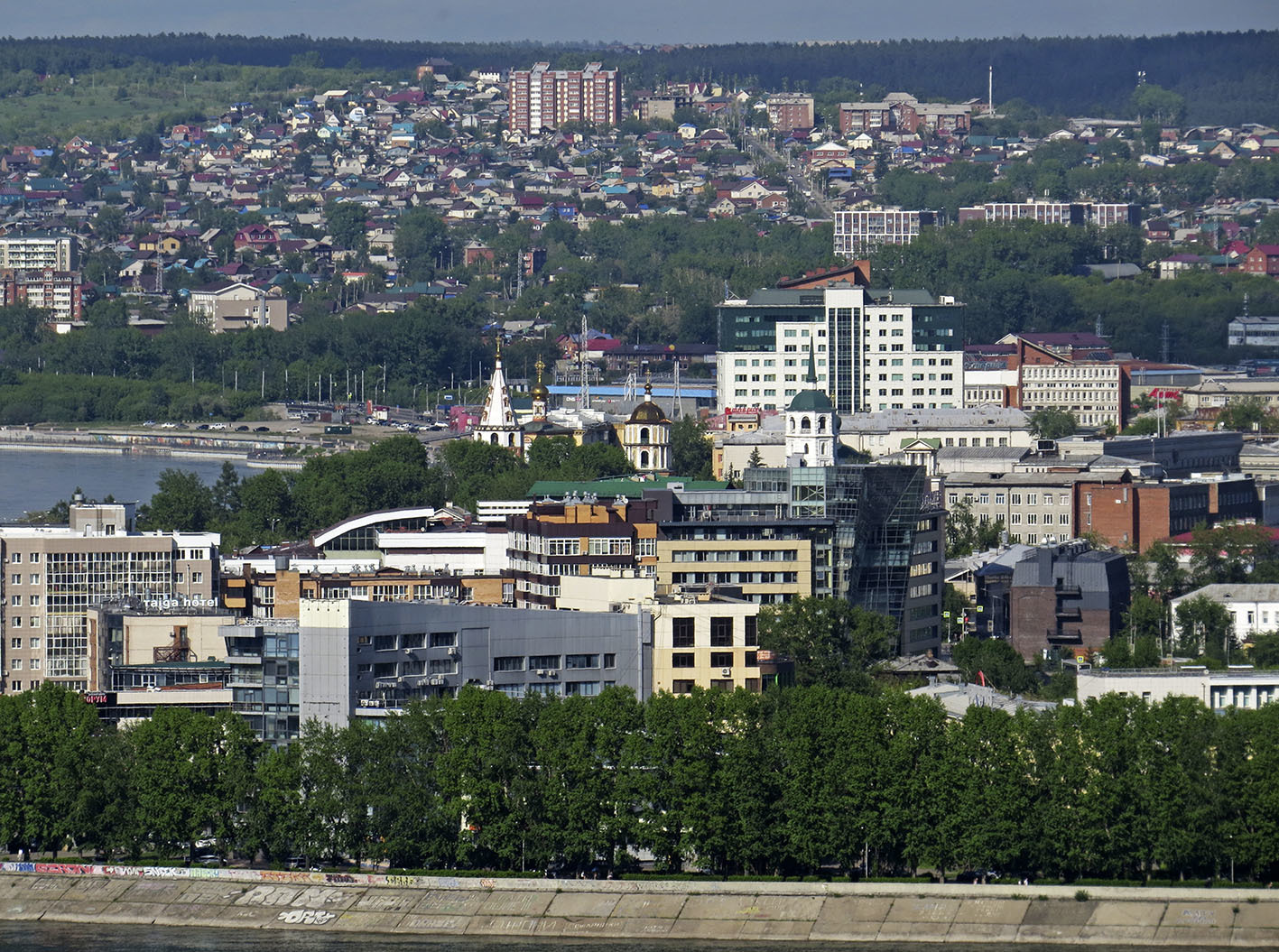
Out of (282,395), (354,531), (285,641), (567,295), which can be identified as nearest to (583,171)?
(567,295)

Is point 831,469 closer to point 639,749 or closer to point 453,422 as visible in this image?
point 639,749

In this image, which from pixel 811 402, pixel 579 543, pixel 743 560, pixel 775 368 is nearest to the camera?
pixel 743 560

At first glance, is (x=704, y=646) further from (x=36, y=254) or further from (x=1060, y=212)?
(x=36, y=254)

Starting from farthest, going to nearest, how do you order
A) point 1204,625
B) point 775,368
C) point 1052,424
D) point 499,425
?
point 775,368, point 1052,424, point 499,425, point 1204,625

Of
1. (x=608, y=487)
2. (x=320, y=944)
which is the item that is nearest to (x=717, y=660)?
(x=320, y=944)

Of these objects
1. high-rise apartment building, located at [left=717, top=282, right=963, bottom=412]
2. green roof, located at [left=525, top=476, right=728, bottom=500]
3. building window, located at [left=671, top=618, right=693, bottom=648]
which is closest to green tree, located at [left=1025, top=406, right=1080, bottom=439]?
high-rise apartment building, located at [left=717, top=282, right=963, bottom=412]

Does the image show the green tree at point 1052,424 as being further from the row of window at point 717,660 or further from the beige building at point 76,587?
the row of window at point 717,660

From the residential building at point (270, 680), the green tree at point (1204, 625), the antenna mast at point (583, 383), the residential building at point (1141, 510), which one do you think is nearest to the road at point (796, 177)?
the antenna mast at point (583, 383)
